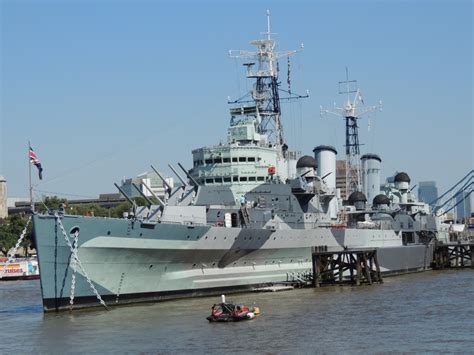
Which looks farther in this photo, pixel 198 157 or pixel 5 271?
pixel 5 271

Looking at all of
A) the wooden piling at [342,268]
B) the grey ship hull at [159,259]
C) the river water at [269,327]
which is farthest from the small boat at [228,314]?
the wooden piling at [342,268]

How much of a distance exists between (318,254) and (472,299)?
9845 millimetres

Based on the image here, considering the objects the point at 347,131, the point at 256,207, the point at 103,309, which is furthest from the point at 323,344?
the point at 347,131

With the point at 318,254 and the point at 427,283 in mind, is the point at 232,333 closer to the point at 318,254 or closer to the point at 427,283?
the point at 318,254

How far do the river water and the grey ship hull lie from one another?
800mm

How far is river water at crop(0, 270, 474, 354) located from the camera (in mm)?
24875

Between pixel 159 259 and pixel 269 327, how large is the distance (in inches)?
305

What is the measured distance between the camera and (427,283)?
155ft

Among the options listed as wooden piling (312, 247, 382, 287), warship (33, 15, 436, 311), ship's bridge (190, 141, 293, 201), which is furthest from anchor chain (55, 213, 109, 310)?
wooden piling (312, 247, 382, 287)

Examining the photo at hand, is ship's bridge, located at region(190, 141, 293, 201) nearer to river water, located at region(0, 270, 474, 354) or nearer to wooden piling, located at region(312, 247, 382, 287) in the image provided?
wooden piling, located at region(312, 247, 382, 287)

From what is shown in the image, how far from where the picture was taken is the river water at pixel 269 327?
2488 cm

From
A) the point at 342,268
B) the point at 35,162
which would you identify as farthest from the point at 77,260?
the point at 342,268

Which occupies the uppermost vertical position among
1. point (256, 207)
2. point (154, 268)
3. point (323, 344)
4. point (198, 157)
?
point (198, 157)

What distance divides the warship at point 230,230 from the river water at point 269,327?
1133 mm
